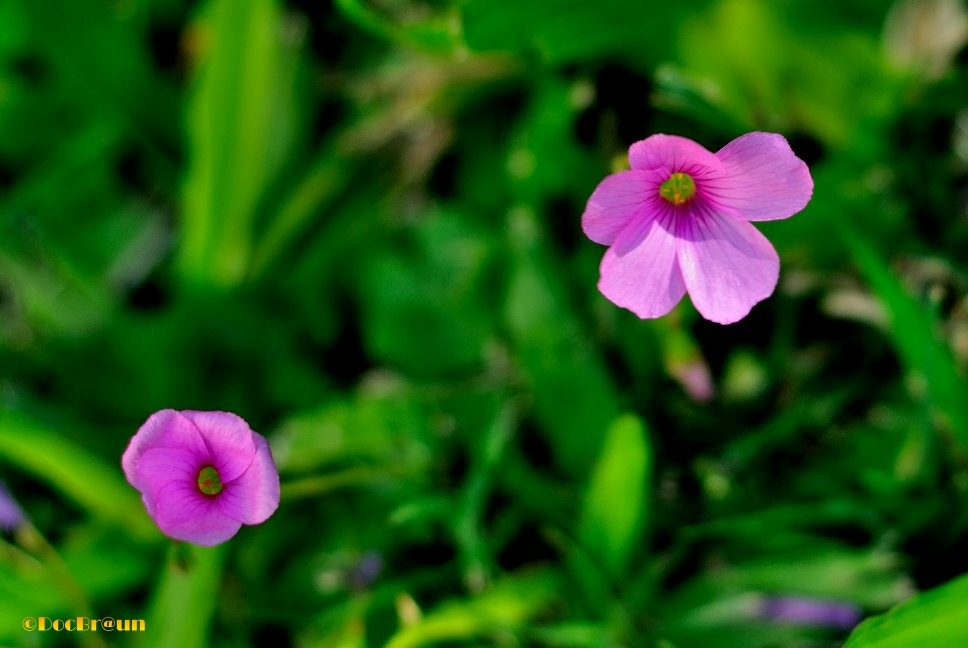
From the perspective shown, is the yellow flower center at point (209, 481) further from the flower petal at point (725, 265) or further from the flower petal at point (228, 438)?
the flower petal at point (725, 265)

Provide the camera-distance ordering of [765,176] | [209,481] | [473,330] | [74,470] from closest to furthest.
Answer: [765,176], [209,481], [74,470], [473,330]

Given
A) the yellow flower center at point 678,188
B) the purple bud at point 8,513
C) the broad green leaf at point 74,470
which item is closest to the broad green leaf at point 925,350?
the yellow flower center at point 678,188

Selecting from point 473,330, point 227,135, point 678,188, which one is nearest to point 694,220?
point 678,188

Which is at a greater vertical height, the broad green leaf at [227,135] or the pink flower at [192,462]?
the broad green leaf at [227,135]

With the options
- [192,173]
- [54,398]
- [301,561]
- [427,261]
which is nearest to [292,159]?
[192,173]

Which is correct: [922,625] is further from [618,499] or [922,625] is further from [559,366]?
[559,366]

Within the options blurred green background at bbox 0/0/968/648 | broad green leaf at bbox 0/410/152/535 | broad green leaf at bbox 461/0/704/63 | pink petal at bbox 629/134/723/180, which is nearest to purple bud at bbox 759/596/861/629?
blurred green background at bbox 0/0/968/648
